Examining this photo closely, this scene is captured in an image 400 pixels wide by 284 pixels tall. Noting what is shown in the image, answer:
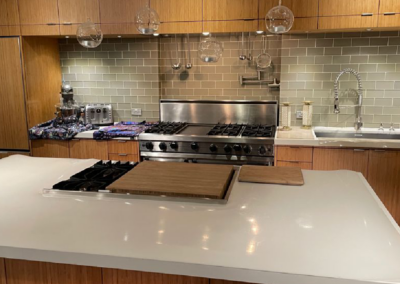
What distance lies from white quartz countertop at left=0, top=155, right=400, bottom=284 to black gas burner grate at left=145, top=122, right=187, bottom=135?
1881mm

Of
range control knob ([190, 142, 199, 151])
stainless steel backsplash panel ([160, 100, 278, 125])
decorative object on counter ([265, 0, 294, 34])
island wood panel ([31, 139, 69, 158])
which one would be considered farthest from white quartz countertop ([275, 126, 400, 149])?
island wood panel ([31, 139, 69, 158])

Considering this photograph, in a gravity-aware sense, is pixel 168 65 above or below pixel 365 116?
above

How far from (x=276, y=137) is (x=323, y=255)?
233 centimetres

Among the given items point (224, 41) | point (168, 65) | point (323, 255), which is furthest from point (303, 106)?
point (323, 255)

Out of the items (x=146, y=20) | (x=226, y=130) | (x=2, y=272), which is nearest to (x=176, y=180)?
(x=2, y=272)

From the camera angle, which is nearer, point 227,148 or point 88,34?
point 88,34

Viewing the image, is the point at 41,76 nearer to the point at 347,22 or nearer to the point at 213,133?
the point at 213,133

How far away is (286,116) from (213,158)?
0.89m

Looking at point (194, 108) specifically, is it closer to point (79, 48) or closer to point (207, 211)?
point (79, 48)

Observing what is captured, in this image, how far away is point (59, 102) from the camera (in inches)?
187

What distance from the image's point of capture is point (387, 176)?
358cm

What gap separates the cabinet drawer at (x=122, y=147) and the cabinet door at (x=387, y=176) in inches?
87.0

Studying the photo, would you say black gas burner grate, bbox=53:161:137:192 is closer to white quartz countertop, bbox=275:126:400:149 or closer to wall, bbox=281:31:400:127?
white quartz countertop, bbox=275:126:400:149

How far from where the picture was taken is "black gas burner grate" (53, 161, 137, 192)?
7.00 ft
